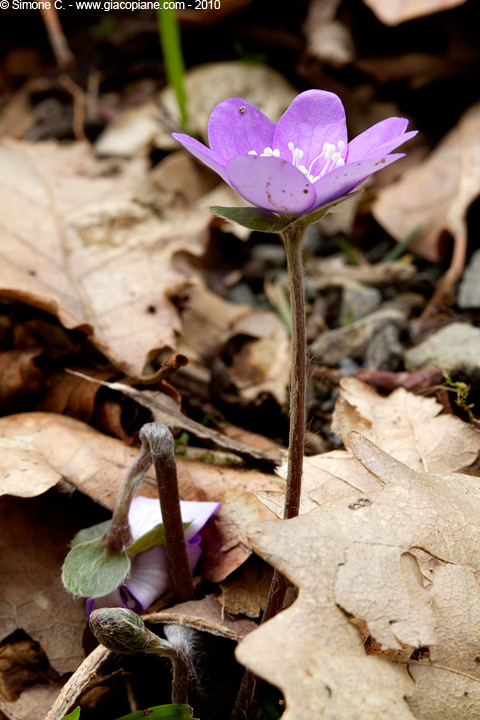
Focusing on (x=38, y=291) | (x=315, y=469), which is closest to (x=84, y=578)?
(x=315, y=469)

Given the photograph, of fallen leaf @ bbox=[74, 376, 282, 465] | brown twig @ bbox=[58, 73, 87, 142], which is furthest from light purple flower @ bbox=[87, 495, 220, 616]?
brown twig @ bbox=[58, 73, 87, 142]

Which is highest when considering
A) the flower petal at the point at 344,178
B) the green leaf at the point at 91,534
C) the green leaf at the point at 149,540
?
the flower petal at the point at 344,178

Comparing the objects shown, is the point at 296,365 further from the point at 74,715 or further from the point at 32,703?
the point at 32,703

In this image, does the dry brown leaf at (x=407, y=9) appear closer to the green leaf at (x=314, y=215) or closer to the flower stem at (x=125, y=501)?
the green leaf at (x=314, y=215)

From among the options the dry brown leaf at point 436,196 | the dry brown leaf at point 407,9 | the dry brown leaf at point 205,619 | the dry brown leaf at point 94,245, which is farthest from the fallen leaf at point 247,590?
the dry brown leaf at point 407,9

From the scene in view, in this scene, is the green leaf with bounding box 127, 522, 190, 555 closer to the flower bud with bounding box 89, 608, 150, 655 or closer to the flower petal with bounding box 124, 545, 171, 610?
the flower petal with bounding box 124, 545, 171, 610

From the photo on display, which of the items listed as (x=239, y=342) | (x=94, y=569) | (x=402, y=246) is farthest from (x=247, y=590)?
(x=402, y=246)
